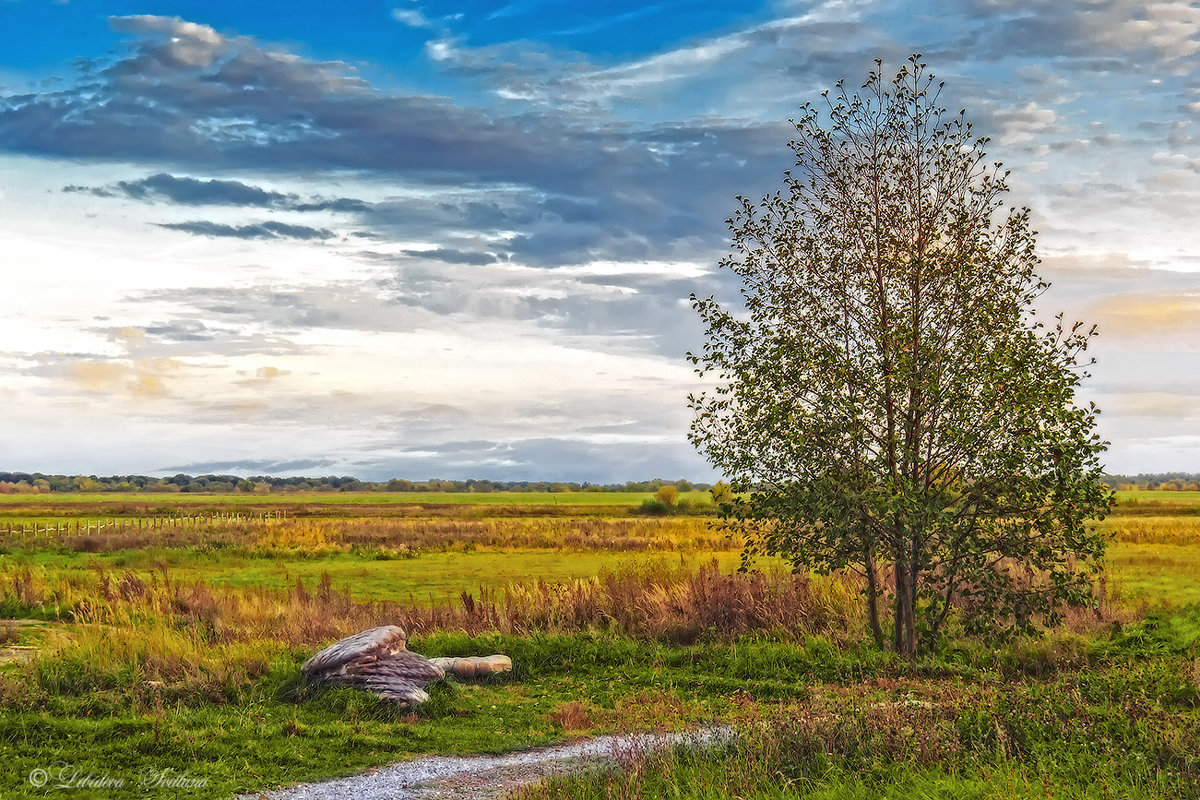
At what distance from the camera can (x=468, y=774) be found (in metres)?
11.3

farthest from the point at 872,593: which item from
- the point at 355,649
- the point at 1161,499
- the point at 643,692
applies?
the point at 1161,499

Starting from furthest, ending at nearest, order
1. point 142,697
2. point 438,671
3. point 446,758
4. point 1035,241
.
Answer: point 1035,241
point 438,671
point 142,697
point 446,758

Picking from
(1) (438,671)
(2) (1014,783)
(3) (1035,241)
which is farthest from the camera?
(3) (1035,241)

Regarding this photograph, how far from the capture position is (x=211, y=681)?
48.9 feet

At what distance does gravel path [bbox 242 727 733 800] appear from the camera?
33.8 ft

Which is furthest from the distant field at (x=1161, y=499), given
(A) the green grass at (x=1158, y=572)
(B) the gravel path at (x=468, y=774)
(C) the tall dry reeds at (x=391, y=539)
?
(B) the gravel path at (x=468, y=774)

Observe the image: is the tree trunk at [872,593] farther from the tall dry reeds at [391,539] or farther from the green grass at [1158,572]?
the tall dry reeds at [391,539]

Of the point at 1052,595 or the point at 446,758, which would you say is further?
the point at 1052,595

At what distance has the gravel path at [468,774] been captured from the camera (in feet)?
33.8

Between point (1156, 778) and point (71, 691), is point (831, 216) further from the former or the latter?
point (71, 691)

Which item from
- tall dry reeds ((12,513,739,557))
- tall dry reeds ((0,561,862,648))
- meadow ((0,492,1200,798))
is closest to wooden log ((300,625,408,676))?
meadow ((0,492,1200,798))

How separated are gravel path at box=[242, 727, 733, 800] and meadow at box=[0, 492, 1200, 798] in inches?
18.1

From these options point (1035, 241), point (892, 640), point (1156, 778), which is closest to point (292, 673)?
point (892, 640)

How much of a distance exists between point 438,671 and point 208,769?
16.2 ft
